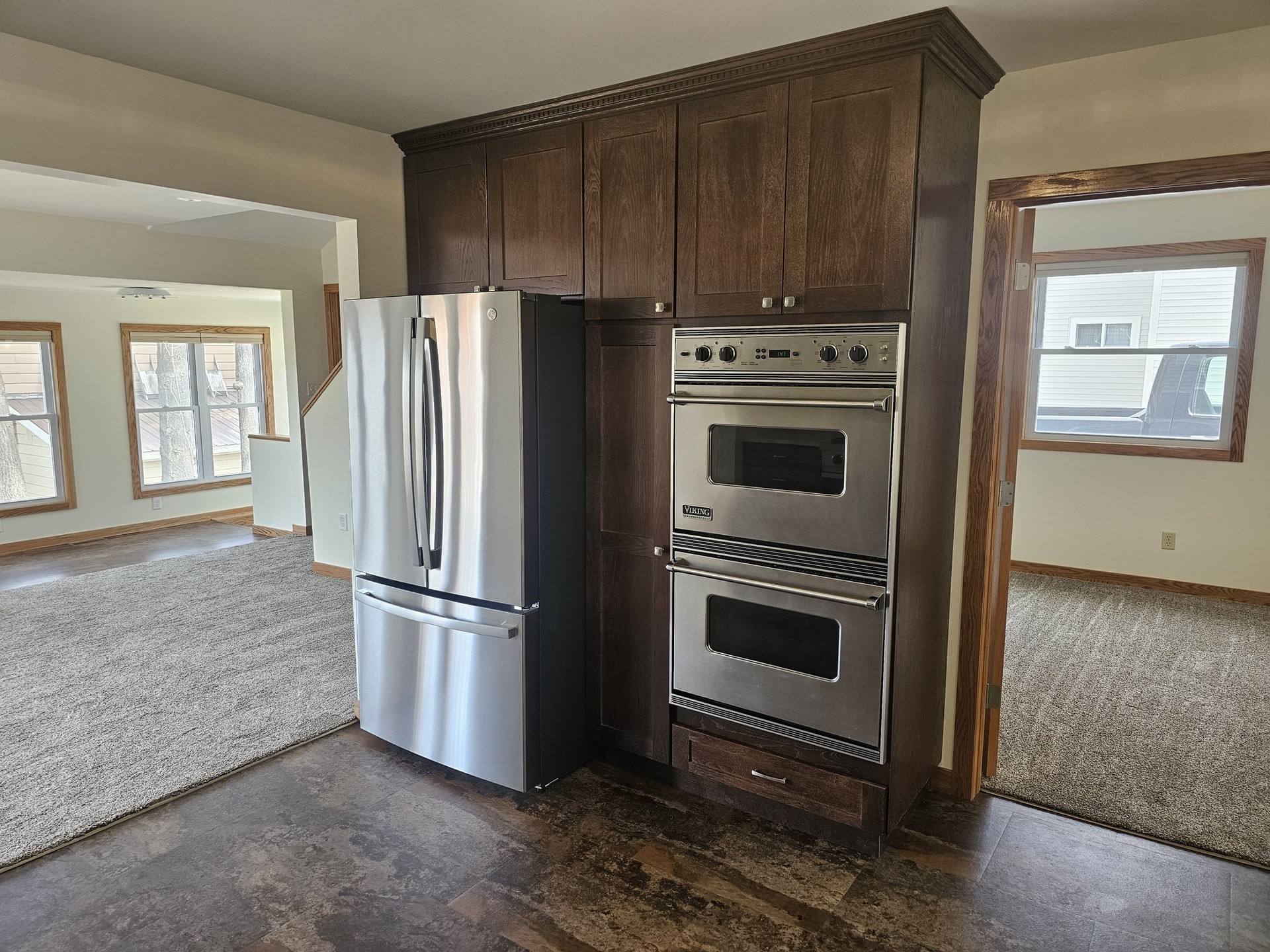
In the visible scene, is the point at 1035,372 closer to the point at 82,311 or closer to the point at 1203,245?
the point at 1203,245

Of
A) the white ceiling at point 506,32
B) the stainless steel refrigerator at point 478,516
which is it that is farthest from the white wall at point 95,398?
the white ceiling at point 506,32

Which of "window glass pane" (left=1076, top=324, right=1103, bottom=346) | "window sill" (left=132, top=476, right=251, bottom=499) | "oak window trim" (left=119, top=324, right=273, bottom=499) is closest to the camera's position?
"window glass pane" (left=1076, top=324, right=1103, bottom=346)

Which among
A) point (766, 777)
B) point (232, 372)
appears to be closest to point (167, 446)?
point (232, 372)

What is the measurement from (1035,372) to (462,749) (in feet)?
15.6

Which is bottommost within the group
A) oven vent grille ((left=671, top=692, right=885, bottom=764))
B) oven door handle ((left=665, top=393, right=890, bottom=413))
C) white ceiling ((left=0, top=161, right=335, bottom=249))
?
oven vent grille ((left=671, top=692, right=885, bottom=764))

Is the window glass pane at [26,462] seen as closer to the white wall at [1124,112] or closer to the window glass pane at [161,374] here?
the window glass pane at [161,374]

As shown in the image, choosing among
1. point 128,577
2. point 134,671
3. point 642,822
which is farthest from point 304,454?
point 642,822

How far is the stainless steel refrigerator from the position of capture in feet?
8.73

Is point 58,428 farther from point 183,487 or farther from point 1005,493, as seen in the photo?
point 1005,493

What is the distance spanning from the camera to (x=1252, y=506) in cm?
489

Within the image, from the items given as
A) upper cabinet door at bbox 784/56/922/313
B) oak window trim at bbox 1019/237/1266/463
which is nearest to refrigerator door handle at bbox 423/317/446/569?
upper cabinet door at bbox 784/56/922/313

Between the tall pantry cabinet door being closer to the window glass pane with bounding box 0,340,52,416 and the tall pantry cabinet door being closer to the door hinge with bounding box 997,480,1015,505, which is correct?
the door hinge with bounding box 997,480,1015,505

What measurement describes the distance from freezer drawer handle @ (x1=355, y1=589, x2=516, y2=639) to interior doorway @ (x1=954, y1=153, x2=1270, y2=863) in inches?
61.4

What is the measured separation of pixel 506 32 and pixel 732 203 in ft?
2.60
